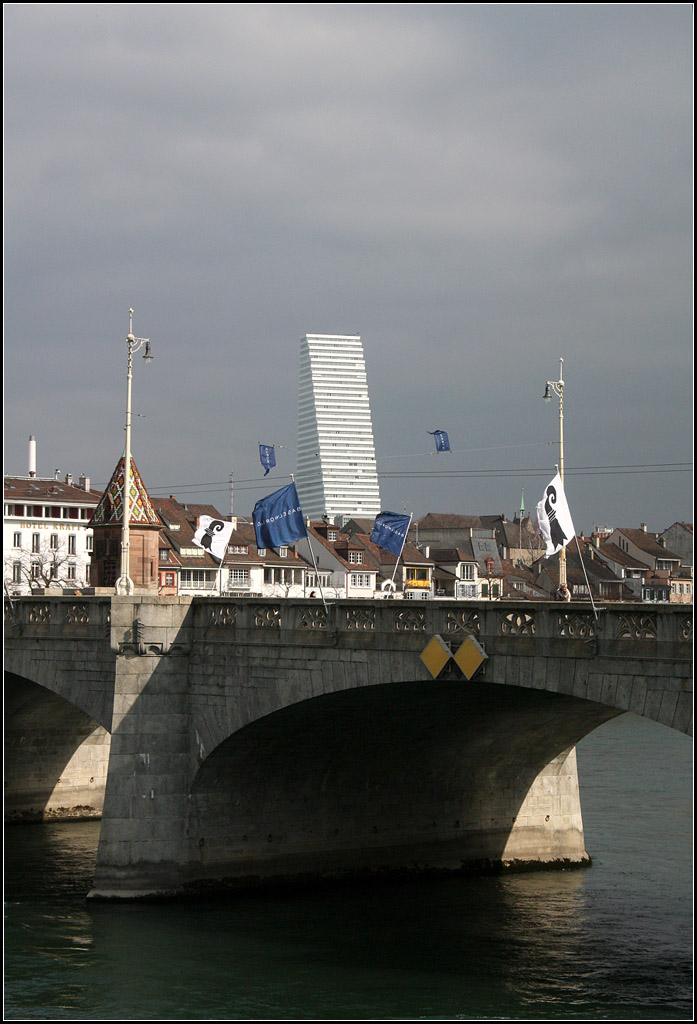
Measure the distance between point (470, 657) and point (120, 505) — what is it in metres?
27.9

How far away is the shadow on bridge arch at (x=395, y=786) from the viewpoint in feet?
117

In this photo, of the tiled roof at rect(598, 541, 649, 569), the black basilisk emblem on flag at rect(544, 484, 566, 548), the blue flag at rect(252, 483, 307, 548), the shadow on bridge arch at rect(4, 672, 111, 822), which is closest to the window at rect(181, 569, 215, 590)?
the tiled roof at rect(598, 541, 649, 569)

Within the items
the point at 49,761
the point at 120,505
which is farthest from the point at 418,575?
the point at 49,761

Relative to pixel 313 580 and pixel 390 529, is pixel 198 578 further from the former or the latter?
pixel 390 529

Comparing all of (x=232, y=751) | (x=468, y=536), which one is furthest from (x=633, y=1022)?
(x=468, y=536)

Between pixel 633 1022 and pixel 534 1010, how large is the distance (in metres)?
1.91

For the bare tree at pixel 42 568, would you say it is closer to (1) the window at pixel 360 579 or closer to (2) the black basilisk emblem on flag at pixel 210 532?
(1) the window at pixel 360 579

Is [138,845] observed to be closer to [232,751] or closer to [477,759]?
[232,751]

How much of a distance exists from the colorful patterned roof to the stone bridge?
385 inches

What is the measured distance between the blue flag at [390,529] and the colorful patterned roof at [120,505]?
17211 millimetres

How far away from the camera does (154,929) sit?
106 ft

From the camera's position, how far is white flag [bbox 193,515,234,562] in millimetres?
40281

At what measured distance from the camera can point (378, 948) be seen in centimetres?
3206

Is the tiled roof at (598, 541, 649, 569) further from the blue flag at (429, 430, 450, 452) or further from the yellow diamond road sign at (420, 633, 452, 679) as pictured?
the yellow diamond road sign at (420, 633, 452, 679)
